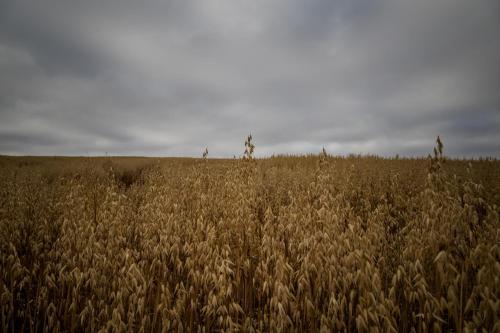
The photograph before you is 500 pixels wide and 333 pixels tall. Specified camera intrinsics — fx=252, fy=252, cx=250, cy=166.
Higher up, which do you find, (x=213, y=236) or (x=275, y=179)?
(x=275, y=179)

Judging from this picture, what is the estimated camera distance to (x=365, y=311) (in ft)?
5.77

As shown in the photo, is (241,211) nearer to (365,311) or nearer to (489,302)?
(365,311)

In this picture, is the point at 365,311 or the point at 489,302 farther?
the point at 365,311

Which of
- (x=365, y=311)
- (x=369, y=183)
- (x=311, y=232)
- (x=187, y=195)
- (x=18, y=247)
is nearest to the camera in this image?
(x=365, y=311)

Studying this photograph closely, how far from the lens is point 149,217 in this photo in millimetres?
4059

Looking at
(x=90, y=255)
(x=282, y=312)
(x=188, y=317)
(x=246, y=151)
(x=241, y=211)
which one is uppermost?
(x=246, y=151)

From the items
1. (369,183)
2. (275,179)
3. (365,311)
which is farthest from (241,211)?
(369,183)

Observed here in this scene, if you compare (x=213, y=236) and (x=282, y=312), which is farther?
(x=213, y=236)

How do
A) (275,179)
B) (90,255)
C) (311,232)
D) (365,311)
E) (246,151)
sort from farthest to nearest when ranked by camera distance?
(275,179), (246,151), (311,232), (90,255), (365,311)

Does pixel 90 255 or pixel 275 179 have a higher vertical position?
pixel 275 179

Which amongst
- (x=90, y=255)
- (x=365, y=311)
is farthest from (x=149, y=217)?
(x=365, y=311)

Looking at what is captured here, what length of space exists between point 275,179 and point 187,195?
3515 mm

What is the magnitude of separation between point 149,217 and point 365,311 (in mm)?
3347

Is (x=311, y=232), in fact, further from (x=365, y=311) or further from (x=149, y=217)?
(x=149, y=217)
